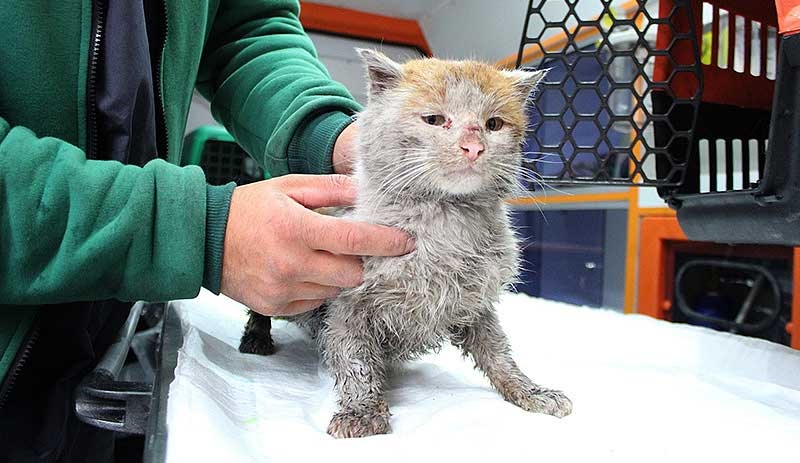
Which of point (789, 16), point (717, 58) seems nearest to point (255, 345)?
point (789, 16)

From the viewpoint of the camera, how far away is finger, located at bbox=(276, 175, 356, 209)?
713 mm

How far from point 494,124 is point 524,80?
0.30 feet

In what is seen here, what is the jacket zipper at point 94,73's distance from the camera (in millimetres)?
661

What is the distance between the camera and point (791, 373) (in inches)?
36.4

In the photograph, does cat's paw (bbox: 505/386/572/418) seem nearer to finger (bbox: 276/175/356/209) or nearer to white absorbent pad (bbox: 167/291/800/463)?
white absorbent pad (bbox: 167/291/800/463)

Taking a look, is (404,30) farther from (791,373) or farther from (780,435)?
(780,435)

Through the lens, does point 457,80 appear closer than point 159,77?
Yes

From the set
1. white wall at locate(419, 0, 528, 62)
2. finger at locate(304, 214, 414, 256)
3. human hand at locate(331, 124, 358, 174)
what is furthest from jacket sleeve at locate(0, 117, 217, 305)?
white wall at locate(419, 0, 528, 62)

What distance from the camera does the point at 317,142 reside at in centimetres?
97

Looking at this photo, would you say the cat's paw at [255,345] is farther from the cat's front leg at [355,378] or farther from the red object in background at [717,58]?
the red object in background at [717,58]

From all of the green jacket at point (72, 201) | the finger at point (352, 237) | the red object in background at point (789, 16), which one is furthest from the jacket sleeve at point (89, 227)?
the red object in background at point (789, 16)

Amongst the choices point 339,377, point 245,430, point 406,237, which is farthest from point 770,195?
point 245,430

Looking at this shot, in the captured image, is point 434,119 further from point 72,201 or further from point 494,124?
point 72,201

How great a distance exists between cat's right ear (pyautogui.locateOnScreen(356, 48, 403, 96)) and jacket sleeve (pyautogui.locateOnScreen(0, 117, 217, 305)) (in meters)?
0.28
